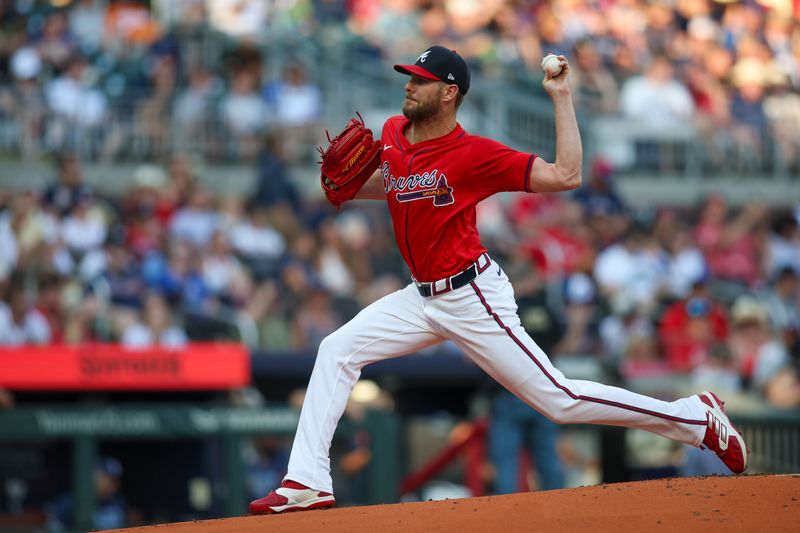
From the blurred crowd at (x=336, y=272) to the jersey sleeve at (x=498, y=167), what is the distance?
3630 millimetres

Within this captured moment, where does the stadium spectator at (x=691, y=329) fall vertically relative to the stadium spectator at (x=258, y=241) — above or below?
below

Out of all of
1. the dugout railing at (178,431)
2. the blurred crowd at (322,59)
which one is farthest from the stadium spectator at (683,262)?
the dugout railing at (178,431)

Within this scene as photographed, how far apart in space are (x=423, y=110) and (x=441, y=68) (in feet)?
0.63

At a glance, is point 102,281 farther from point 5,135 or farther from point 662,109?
point 662,109

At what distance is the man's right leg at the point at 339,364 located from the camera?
→ 219 inches

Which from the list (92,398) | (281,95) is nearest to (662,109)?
(281,95)

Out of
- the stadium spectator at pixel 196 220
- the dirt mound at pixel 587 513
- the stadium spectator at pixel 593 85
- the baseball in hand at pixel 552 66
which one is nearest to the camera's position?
the dirt mound at pixel 587 513

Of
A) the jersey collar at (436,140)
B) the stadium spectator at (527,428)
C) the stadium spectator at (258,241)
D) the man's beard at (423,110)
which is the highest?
the man's beard at (423,110)

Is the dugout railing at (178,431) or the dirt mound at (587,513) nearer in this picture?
the dirt mound at (587,513)

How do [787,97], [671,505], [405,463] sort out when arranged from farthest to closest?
1. [787,97]
2. [405,463]
3. [671,505]

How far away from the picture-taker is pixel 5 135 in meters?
13.1

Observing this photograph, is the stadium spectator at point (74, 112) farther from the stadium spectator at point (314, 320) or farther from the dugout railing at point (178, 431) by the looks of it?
the dugout railing at point (178, 431)

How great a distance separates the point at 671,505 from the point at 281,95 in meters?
9.43

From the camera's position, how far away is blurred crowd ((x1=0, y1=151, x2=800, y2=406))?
10469 millimetres
